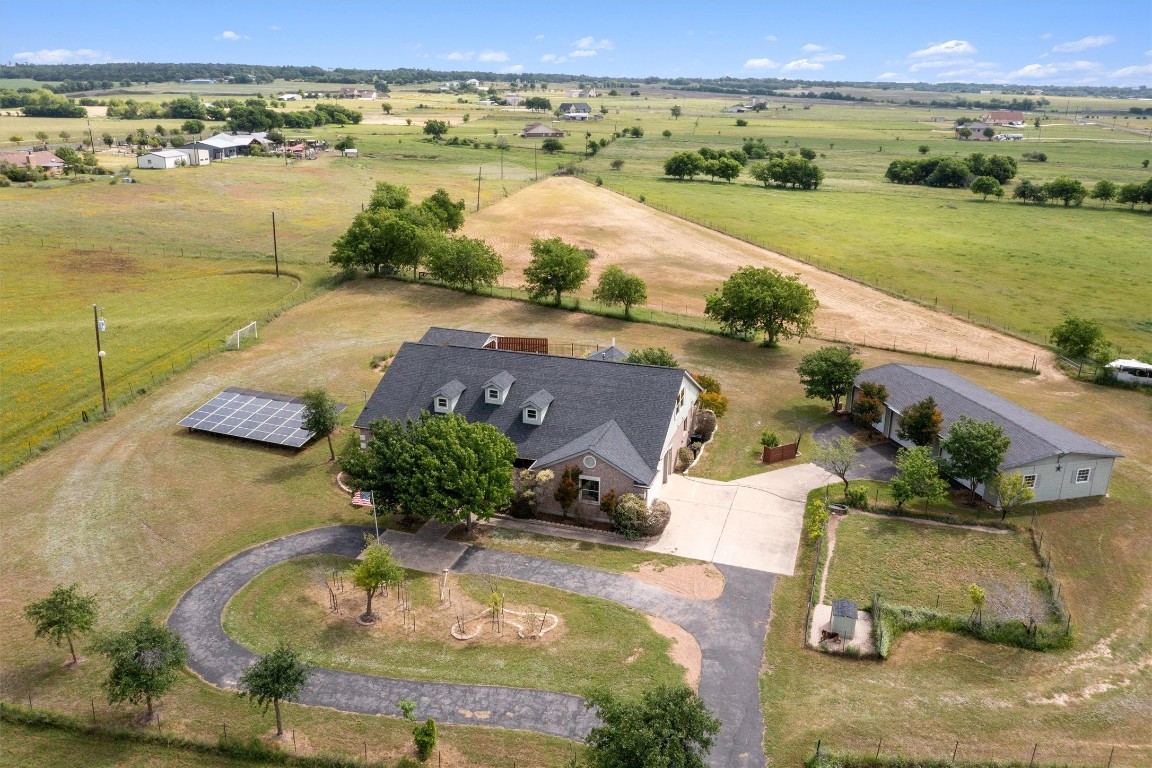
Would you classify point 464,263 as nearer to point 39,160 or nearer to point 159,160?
point 159,160

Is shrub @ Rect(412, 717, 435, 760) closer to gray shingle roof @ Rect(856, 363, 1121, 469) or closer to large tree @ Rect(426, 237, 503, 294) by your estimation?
gray shingle roof @ Rect(856, 363, 1121, 469)

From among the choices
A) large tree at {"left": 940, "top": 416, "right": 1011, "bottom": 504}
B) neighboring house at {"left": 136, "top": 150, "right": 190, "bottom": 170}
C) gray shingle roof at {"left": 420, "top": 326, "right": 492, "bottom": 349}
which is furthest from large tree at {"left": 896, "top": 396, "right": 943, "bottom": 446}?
neighboring house at {"left": 136, "top": 150, "right": 190, "bottom": 170}

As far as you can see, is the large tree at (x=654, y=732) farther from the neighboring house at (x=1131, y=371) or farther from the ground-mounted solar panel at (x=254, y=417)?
the neighboring house at (x=1131, y=371)

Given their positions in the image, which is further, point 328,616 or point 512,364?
point 512,364

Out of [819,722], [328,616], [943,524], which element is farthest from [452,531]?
[943,524]

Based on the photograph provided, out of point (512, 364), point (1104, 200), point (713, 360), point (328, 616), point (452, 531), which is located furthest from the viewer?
point (1104, 200)

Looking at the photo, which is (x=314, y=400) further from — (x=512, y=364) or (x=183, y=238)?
(x=183, y=238)

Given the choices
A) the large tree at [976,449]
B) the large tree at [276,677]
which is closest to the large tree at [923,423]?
the large tree at [976,449]
